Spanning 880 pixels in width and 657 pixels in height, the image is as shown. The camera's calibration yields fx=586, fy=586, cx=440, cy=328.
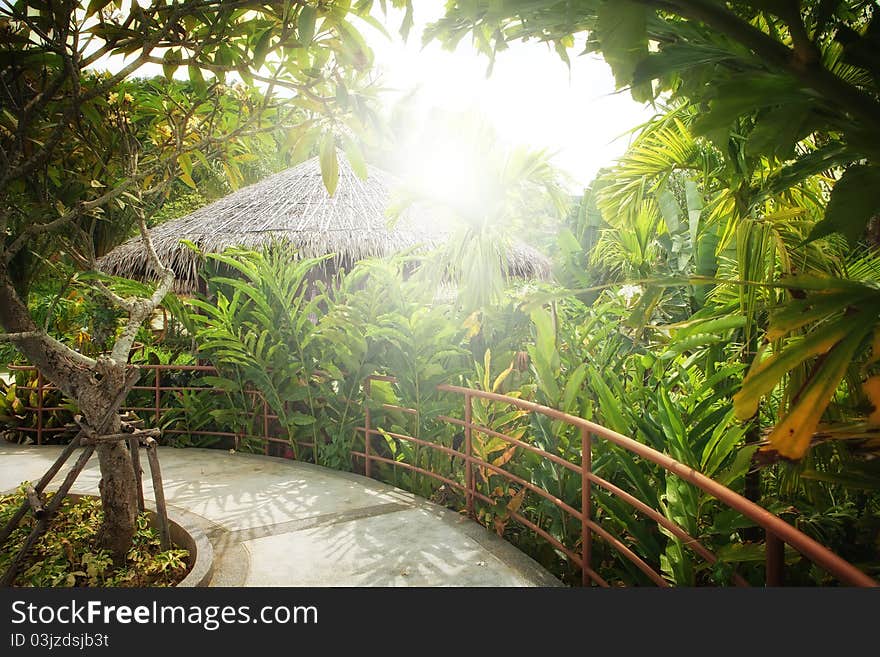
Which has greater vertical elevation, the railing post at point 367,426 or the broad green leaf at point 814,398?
the broad green leaf at point 814,398

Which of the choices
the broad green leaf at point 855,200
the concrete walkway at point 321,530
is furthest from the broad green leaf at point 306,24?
the concrete walkway at point 321,530

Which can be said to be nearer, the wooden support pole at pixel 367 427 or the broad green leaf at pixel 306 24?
the broad green leaf at pixel 306 24

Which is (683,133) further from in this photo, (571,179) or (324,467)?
(324,467)

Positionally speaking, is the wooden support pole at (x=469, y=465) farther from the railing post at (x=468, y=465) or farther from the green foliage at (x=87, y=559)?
the green foliage at (x=87, y=559)

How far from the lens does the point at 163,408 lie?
19.9ft

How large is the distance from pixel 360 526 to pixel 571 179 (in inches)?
107

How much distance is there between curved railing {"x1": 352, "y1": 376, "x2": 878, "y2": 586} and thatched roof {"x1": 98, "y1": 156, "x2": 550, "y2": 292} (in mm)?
3512

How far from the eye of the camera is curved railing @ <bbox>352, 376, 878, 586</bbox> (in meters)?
1.47

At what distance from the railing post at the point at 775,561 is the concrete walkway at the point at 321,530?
152 cm

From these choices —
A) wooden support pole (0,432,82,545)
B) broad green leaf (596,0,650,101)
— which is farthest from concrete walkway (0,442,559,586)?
broad green leaf (596,0,650,101)

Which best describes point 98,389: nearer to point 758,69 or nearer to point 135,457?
point 135,457

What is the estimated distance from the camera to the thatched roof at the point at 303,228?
795 centimetres

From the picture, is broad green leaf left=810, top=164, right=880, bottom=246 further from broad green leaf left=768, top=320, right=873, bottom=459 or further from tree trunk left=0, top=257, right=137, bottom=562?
tree trunk left=0, top=257, right=137, bottom=562

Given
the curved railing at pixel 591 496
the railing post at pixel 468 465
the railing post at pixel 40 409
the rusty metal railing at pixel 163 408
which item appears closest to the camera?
the curved railing at pixel 591 496
